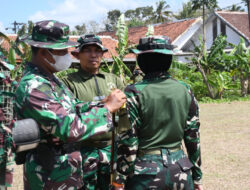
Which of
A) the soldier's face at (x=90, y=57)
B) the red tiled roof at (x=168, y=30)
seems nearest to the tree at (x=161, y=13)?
the red tiled roof at (x=168, y=30)

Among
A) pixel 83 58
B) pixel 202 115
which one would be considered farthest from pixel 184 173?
pixel 202 115

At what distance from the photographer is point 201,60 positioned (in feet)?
58.2

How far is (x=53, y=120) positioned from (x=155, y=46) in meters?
0.85

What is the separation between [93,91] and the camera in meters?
3.25

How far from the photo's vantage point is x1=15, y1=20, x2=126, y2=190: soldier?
1918 mm

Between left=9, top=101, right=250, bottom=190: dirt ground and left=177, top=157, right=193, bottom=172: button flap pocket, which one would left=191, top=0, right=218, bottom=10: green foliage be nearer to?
left=9, top=101, right=250, bottom=190: dirt ground

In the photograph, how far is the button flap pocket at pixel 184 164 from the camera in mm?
2311

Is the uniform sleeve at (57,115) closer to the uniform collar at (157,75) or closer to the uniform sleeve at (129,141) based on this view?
the uniform sleeve at (129,141)

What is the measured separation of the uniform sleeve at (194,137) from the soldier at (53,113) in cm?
64

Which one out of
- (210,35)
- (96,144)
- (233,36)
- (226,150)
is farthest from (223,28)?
(96,144)

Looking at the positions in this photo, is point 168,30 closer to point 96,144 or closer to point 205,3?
point 205,3

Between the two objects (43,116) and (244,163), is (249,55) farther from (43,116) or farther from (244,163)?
(43,116)

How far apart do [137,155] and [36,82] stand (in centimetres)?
81

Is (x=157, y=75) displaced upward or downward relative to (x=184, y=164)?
upward
